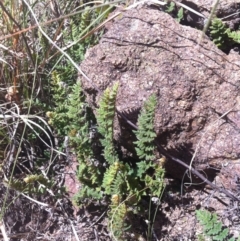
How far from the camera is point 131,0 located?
2.35m

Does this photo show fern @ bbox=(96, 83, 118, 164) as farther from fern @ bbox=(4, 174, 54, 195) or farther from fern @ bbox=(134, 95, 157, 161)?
fern @ bbox=(4, 174, 54, 195)

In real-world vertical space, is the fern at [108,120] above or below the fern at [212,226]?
above

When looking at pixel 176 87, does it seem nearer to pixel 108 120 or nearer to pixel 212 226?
pixel 108 120

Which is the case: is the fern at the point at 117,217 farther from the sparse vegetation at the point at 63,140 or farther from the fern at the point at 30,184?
the fern at the point at 30,184

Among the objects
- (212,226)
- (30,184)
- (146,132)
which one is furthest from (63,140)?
(212,226)

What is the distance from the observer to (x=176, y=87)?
6.65ft

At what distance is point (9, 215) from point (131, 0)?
3.82 ft

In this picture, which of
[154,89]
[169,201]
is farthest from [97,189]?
[154,89]

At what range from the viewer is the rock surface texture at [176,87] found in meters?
2.02

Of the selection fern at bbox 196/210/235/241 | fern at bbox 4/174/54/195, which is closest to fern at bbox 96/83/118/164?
fern at bbox 4/174/54/195

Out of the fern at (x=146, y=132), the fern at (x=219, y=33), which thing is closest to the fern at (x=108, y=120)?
the fern at (x=146, y=132)

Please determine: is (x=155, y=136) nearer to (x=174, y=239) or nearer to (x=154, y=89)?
(x=154, y=89)

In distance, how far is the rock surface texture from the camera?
202 cm

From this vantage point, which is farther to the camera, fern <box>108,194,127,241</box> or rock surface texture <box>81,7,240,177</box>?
rock surface texture <box>81,7,240,177</box>
